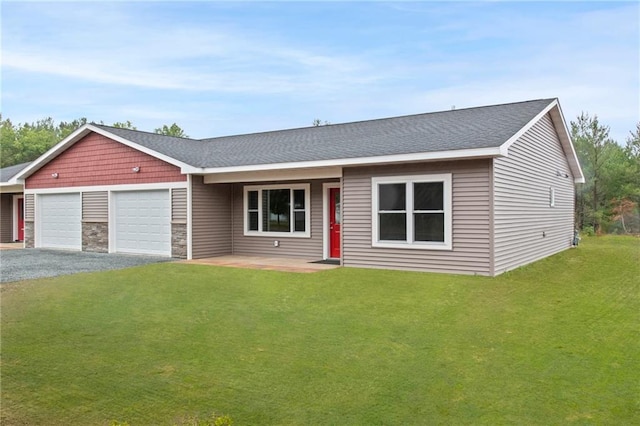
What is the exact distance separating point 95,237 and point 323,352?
1296 cm

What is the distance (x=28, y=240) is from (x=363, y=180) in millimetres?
13760

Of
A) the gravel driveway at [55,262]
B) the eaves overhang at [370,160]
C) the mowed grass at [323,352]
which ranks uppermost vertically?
the eaves overhang at [370,160]

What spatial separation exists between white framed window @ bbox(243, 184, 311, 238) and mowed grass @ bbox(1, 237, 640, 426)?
4509 millimetres

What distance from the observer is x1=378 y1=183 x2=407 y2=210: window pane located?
35.5 feet

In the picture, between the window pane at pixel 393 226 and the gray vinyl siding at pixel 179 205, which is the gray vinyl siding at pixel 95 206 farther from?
the window pane at pixel 393 226

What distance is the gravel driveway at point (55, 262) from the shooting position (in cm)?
1082

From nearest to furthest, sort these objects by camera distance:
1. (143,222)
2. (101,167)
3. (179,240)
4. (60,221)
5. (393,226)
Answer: (393,226), (179,240), (143,222), (101,167), (60,221)

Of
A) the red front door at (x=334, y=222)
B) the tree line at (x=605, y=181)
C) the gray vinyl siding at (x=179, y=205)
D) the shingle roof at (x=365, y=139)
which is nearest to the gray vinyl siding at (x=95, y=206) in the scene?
the shingle roof at (x=365, y=139)

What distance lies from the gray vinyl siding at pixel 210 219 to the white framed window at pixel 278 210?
2.19 ft

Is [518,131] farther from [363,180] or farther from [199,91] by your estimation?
[199,91]

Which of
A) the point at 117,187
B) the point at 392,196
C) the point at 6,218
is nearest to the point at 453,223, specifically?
the point at 392,196

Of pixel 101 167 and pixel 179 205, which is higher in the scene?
pixel 101 167

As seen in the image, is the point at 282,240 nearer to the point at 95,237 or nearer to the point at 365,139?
the point at 365,139

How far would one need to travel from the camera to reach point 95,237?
16016 mm
